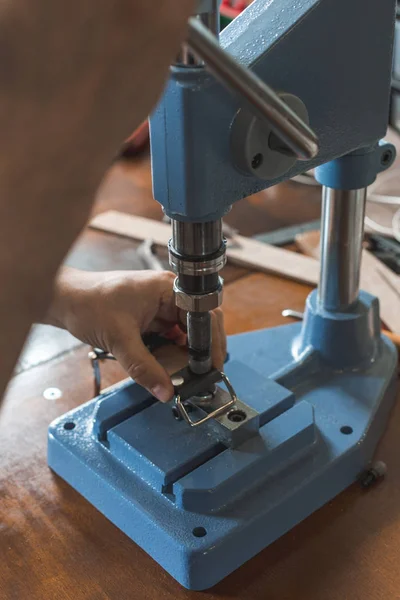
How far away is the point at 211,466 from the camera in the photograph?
647mm

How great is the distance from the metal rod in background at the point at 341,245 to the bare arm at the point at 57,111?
49cm

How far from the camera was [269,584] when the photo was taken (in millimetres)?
618

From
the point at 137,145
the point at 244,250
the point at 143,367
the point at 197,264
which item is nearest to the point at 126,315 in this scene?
the point at 143,367

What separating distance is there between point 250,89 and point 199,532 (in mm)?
368

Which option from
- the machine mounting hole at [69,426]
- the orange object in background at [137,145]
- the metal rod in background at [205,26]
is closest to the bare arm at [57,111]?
the metal rod in background at [205,26]

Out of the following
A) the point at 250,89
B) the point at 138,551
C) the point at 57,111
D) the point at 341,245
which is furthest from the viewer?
the point at 341,245

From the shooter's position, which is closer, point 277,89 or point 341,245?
point 277,89

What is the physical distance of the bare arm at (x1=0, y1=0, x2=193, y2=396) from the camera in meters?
0.26

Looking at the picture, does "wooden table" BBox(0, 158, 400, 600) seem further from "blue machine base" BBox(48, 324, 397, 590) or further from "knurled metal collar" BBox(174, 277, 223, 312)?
"knurled metal collar" BBox(174, 277, 223, 312)

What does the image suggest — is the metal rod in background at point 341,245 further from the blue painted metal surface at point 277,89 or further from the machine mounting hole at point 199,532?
the machine mounting hole at point 199,532

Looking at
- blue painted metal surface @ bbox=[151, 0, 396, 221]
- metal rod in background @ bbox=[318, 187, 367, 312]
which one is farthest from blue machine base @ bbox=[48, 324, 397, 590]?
blue painted metal surface @ bbox=[151, 0, 396, 221]

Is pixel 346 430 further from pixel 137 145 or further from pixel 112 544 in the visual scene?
pixel 137 145

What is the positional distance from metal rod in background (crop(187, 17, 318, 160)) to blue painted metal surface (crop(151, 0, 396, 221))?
88 mm

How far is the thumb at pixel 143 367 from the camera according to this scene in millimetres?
675
